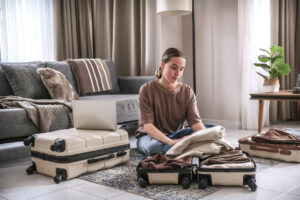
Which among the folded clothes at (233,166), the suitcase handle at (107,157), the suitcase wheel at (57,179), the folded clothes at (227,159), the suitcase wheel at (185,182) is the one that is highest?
the folded clothes at (227,159)

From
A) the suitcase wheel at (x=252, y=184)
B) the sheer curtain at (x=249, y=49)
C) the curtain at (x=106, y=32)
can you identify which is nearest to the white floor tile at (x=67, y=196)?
the suitcase wheel at (x=252, y=184)

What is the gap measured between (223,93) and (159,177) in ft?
8.02

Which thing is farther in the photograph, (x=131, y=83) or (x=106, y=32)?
(x=106, y=32)

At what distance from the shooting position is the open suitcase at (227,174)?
6.13ft

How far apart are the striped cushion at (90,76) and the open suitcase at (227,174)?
6.75 ft

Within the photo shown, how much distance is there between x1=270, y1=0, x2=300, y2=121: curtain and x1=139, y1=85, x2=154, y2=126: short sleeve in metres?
2.46

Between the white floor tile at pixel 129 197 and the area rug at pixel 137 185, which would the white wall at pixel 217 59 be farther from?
the white floor tile at pixel 129 197

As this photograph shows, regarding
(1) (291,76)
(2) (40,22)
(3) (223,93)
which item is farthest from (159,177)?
(1) (291,76)

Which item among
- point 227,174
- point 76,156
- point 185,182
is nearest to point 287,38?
point 227,174

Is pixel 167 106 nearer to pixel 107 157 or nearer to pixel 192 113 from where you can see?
pixel 192 113

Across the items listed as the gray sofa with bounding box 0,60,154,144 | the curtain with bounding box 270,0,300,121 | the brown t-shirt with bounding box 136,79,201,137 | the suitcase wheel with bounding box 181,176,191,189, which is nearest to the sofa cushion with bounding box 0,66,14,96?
the gray sofa with bounding box 0,60,154,144

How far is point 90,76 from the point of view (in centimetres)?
373

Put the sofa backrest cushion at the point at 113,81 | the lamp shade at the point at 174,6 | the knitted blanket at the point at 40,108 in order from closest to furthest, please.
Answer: the knitted blanket at the point at 40,108, the lamp shade at the point at 174,6, the sofa backrest cushion at the point at 113,81

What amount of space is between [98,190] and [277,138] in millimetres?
1326
